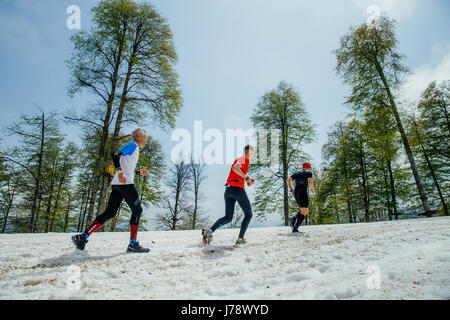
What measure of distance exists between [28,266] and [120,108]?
28.9 feet

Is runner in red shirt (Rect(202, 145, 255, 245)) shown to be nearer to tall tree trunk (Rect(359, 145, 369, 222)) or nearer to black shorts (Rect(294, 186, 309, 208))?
black shorts (Rect(294, 186, 309, 208))

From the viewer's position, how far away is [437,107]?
15.5 m

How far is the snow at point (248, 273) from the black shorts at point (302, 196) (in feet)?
7.26

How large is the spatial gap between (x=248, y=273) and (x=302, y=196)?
3.95 m

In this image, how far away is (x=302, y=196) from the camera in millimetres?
5969

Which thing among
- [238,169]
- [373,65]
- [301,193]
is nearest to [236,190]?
[238,169]

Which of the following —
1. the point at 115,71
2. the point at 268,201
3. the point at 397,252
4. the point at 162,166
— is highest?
the point at 115,71

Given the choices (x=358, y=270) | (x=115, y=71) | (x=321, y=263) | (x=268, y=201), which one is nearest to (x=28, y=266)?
(x=321, y=263)

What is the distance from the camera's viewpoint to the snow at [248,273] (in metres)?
1.87

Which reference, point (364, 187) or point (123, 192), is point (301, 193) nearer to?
point (123, 192)

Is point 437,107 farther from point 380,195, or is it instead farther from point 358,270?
point 358,270

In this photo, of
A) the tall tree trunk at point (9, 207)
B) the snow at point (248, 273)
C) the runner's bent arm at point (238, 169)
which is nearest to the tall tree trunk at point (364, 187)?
the snow at point (248, 273)

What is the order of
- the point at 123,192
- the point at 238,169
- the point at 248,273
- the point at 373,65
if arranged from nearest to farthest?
the point at 248,273 → the point at 123,192 → the point at 238,169 → the point at 373,65

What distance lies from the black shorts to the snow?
87.2 inches
